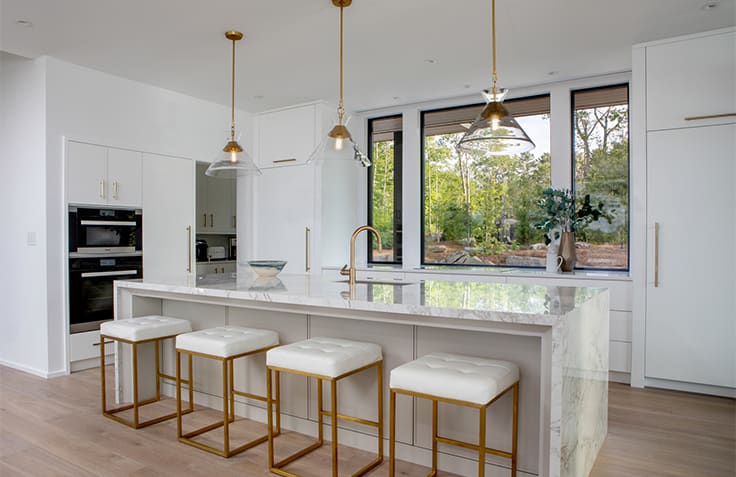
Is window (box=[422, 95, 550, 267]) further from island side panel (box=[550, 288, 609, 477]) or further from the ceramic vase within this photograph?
island side panel (box=[550, 288, 609, 477])

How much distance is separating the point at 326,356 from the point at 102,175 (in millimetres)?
3337

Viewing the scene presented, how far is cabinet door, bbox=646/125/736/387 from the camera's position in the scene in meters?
3.60

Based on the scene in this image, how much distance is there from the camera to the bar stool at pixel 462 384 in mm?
1875

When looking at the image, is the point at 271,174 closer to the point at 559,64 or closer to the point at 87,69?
the point at 87,69

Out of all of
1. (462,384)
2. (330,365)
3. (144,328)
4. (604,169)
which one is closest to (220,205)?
(144,328)

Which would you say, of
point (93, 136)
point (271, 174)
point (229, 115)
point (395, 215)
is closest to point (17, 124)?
point (93, 136)

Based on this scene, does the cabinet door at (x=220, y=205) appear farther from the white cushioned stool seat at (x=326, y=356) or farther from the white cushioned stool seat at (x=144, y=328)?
the white cushioned stool seat at (x=326, y=356)

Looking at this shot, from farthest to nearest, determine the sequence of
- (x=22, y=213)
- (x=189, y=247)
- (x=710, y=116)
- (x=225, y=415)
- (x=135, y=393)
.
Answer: (x=189, y=247) < (x=22, y=213) < (x=710, y=116) < (x=135, y=393) < (x=225, y=415)

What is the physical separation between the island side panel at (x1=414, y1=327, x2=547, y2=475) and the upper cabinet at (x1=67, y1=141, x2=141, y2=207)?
3.40m

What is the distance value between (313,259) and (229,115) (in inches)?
76.0

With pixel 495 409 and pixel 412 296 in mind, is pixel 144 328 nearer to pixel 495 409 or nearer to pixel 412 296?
pixel 412 296

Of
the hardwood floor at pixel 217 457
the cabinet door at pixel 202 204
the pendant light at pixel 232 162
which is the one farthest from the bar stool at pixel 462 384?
the cabinet door at pixel 202 204

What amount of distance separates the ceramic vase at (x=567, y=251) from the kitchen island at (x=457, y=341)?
5.38 feet

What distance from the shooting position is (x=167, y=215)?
5062 mm
